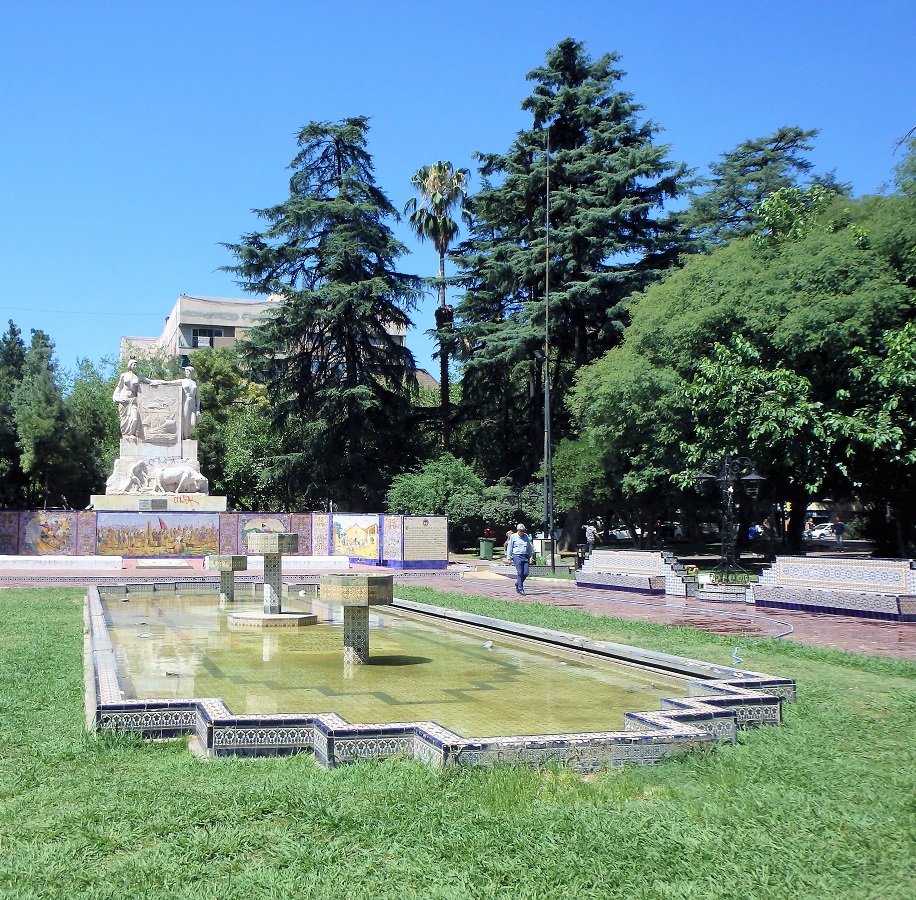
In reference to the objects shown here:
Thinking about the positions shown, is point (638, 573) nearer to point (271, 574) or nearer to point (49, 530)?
point (271, 574)

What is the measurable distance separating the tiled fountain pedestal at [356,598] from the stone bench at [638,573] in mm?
11867

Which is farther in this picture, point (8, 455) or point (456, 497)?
point (8, 455)

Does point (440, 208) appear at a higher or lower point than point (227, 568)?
higher

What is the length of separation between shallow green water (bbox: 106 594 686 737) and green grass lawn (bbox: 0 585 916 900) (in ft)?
5.62

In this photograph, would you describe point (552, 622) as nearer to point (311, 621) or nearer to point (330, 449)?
point (311, 621)

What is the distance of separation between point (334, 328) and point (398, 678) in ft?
125

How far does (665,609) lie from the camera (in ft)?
62.8

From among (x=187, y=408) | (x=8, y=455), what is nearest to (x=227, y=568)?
(x=187, y=408)

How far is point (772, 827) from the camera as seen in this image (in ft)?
15.9

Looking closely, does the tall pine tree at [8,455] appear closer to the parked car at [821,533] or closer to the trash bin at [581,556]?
the trash bin at [581,556]

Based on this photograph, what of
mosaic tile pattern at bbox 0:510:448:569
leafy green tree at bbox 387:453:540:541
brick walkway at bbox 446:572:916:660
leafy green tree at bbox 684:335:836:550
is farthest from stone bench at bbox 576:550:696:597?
→ leafy green tree at bbox 387:453:540:541

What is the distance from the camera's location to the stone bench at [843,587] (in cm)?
1638

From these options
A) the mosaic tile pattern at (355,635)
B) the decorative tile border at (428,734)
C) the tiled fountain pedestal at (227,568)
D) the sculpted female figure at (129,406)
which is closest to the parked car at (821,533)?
the sculpted female figure at (129,406)

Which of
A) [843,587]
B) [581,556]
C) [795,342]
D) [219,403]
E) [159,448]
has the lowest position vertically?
[581,556]
